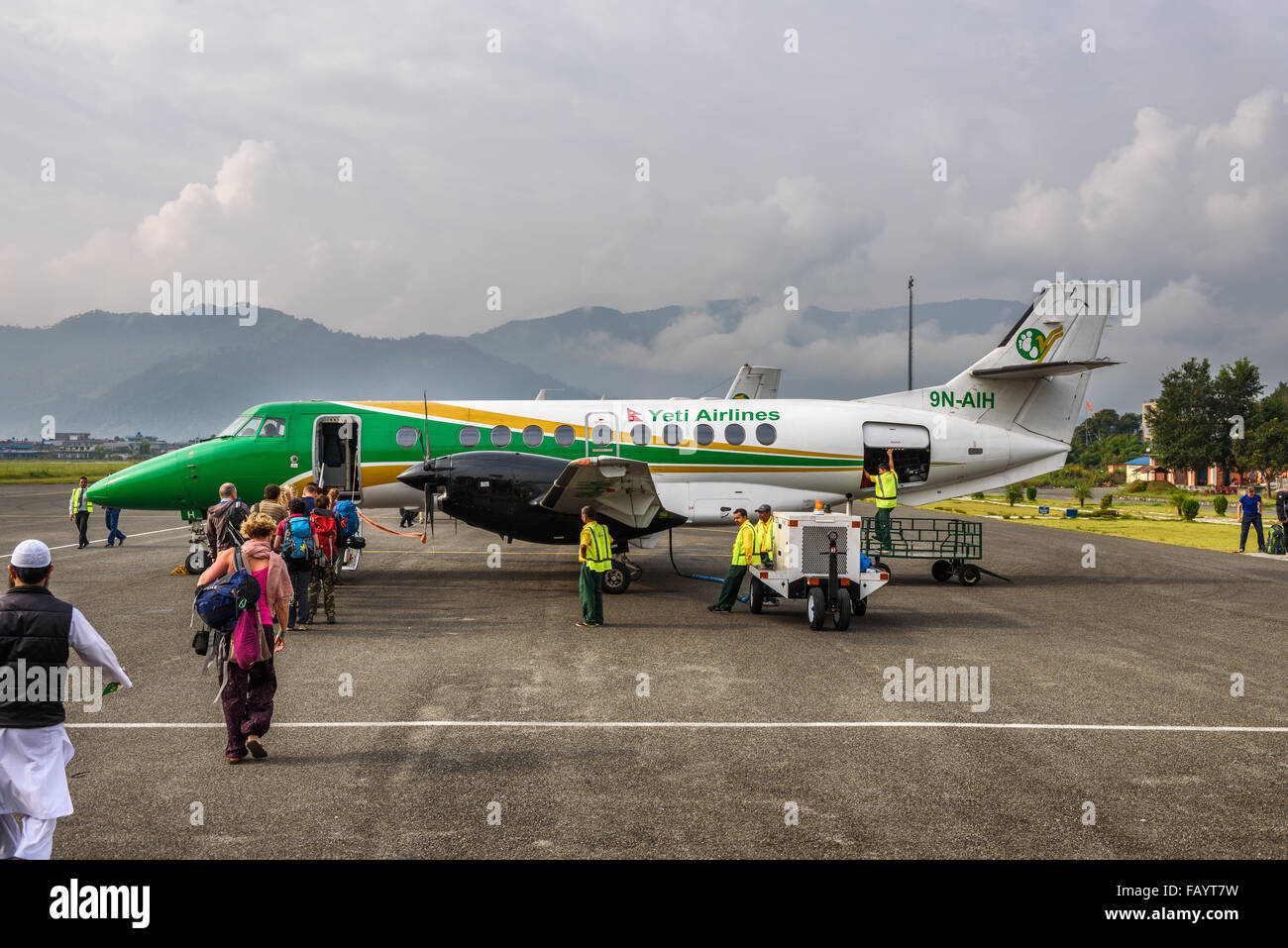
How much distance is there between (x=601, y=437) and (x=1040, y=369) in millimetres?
10091

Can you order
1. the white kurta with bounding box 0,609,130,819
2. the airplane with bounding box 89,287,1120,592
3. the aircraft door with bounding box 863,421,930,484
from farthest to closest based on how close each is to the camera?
the aircraft door with bounding box 863,421,930,484 → the airplane with bounding box 89,287,1120,592 → the white kurta with bounding box 0,609,130,819

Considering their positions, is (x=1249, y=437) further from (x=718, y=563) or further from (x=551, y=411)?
(x=551, y=411)

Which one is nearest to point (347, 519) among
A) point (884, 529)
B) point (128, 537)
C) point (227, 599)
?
point (227, 599)

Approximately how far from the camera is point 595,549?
12.5 metres

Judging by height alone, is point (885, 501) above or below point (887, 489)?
below

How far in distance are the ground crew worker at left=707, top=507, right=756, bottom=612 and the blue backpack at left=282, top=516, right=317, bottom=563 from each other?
6.27 meters

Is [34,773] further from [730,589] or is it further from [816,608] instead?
[730,589]

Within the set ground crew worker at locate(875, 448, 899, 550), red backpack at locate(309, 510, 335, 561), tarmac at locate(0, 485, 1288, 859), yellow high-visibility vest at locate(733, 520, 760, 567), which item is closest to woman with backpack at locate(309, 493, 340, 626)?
red backpack at locate(309, 510, 335, 561)

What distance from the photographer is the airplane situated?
712 inches

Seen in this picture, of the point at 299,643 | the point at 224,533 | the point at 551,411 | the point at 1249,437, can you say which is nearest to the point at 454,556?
the point at 551,411

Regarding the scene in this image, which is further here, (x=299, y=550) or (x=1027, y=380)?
(x=1027, y=380)

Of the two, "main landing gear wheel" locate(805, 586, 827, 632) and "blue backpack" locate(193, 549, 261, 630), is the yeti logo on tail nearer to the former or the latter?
"main landing gear wheel" locate(805, 586, 827, 632)

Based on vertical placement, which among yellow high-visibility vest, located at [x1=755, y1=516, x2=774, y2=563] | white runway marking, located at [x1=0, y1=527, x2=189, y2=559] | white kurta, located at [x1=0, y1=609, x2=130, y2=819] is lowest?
white runway marking, located at [x1=0, y1=527, x2=189, y2=559]

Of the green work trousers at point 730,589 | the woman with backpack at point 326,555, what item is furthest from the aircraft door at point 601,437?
the woman with backpack at point 326,555
